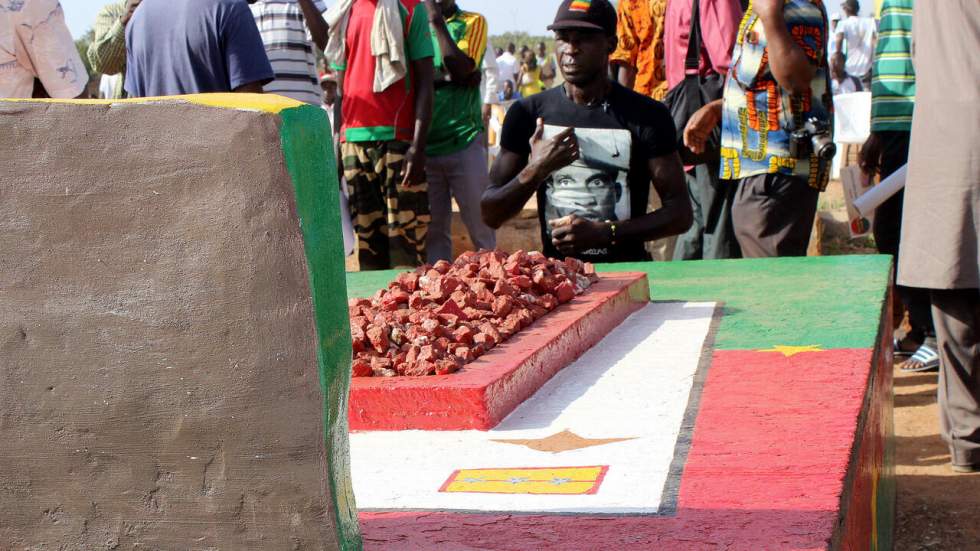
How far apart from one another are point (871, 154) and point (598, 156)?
1.85m

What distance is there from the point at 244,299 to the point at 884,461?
2352mm

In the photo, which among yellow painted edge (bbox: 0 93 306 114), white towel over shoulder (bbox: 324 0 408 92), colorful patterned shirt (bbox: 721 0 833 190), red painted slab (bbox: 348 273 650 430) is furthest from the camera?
white towel over shoulder (bbox: 324 0 408 92)

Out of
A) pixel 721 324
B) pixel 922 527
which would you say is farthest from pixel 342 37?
pixel 922 527

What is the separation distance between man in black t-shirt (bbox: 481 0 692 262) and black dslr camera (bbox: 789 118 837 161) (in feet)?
1.49

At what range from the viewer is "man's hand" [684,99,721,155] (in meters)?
4.96

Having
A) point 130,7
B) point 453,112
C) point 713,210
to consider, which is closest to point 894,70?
point 713,210

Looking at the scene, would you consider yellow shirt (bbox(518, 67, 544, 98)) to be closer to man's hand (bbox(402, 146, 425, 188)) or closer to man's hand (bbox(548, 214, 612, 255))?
man's hand (bbox(402, 146, 425, 188))

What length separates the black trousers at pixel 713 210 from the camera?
525 centimetres

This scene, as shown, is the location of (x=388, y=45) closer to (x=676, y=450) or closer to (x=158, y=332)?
(x=676, y=450)

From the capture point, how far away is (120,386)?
56.4 inches

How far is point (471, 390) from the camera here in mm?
2395

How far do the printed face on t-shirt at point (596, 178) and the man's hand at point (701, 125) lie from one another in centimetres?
81

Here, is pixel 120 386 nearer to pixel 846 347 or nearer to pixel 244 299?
pixel 244 299

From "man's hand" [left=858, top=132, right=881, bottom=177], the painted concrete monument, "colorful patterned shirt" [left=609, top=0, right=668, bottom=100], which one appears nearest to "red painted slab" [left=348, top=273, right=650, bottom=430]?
the painted concrete monument
